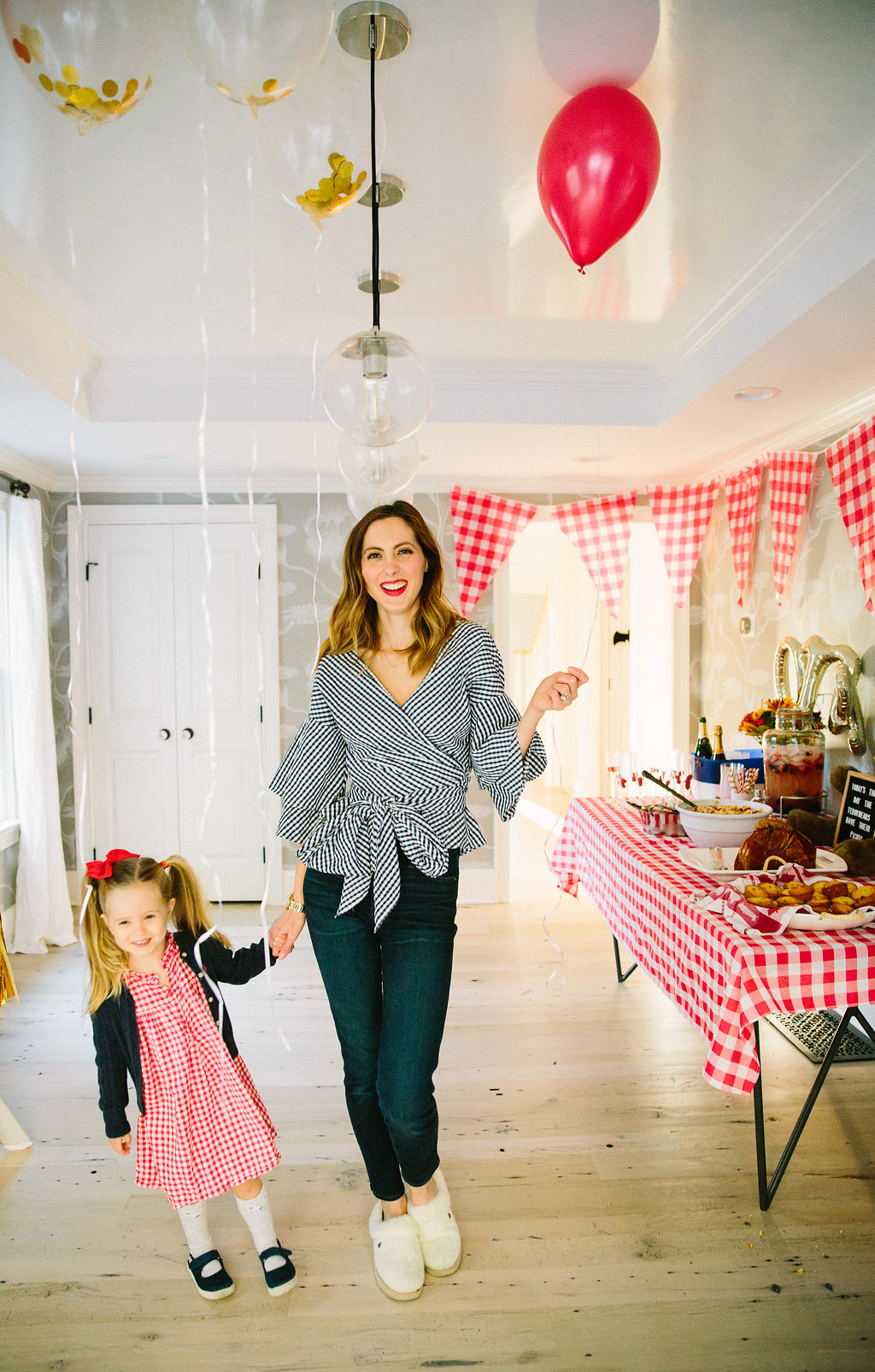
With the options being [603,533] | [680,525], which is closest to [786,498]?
[680,525]

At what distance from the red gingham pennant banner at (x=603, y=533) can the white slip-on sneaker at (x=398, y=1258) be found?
3.00 metres

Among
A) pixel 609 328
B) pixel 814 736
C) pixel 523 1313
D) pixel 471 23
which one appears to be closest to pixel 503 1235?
pixel 523 1313

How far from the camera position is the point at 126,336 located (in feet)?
9.56

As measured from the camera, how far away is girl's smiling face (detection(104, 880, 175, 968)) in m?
1.66

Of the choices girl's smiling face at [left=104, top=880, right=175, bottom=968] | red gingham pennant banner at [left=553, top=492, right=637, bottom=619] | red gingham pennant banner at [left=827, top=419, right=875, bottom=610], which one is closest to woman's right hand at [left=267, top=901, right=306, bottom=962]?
girl's smiling face at [left=104, top=880, right=175, bottom=968]

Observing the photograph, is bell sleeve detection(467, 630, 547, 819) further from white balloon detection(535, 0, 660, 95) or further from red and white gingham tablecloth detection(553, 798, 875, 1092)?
white balloon detection(535, 0, 660, 95)

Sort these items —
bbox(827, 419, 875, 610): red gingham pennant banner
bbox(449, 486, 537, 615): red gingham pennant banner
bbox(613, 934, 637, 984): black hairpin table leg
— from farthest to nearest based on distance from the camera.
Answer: bbox(449, 486, 537, 615): red gingham pennant banner → bbox(613, 934, 637, 984): black hairpin table leg → bbox(827, 419, 875, 610): red gingham pennant banner

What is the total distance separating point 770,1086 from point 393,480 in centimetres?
207

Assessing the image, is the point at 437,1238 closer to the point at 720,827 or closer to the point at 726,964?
the point at 726,964

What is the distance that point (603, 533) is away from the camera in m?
4.19

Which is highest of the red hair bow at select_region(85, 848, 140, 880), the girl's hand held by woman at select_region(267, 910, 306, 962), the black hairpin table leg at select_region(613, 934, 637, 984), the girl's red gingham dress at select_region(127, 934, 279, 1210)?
the red hair bow at select_region(85, 848, 140, 880)

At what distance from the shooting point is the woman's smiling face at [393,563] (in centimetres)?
170

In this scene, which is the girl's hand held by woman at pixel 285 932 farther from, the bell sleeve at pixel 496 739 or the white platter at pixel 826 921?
the white platter at pixel 826 921

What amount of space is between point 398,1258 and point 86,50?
7.06 feet
